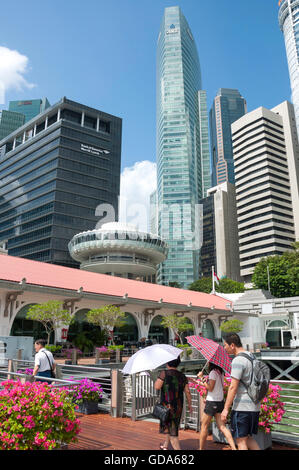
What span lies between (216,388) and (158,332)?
100ft

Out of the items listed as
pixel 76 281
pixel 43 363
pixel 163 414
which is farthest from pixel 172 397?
pixel 76 281

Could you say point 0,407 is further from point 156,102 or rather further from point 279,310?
point 156,102

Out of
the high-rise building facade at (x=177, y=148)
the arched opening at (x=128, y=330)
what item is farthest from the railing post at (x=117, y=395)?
the high-rise building facade at (x=177, y=148)

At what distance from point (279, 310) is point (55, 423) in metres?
43.6

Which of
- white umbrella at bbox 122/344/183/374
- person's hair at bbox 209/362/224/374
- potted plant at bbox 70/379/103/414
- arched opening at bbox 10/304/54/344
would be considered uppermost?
arched opening at bbox 10/304/54/344

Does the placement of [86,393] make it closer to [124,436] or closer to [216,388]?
[124,436]

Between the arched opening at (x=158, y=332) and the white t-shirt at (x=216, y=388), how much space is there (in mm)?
29284

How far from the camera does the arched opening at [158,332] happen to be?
1352 inches

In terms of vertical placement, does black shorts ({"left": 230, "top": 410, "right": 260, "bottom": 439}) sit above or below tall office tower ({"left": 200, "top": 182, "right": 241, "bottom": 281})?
below

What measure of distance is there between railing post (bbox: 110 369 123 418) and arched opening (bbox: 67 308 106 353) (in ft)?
57.1

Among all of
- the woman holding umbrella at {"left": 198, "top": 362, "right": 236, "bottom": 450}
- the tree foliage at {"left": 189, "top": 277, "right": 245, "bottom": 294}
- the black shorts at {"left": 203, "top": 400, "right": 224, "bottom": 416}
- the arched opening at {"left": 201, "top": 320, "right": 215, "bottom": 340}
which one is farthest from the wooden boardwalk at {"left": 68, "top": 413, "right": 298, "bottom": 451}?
the tree foliage at {"left": 189, "top": 277, "right": 245, "bottom": 294}

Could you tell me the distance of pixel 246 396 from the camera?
15.3ft

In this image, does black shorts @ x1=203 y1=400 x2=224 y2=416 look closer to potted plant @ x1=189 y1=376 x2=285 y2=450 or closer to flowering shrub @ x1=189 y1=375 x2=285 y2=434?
potted plant @ x1=189 y1=376 x2=285 y2=450

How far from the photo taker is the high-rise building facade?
433ft
